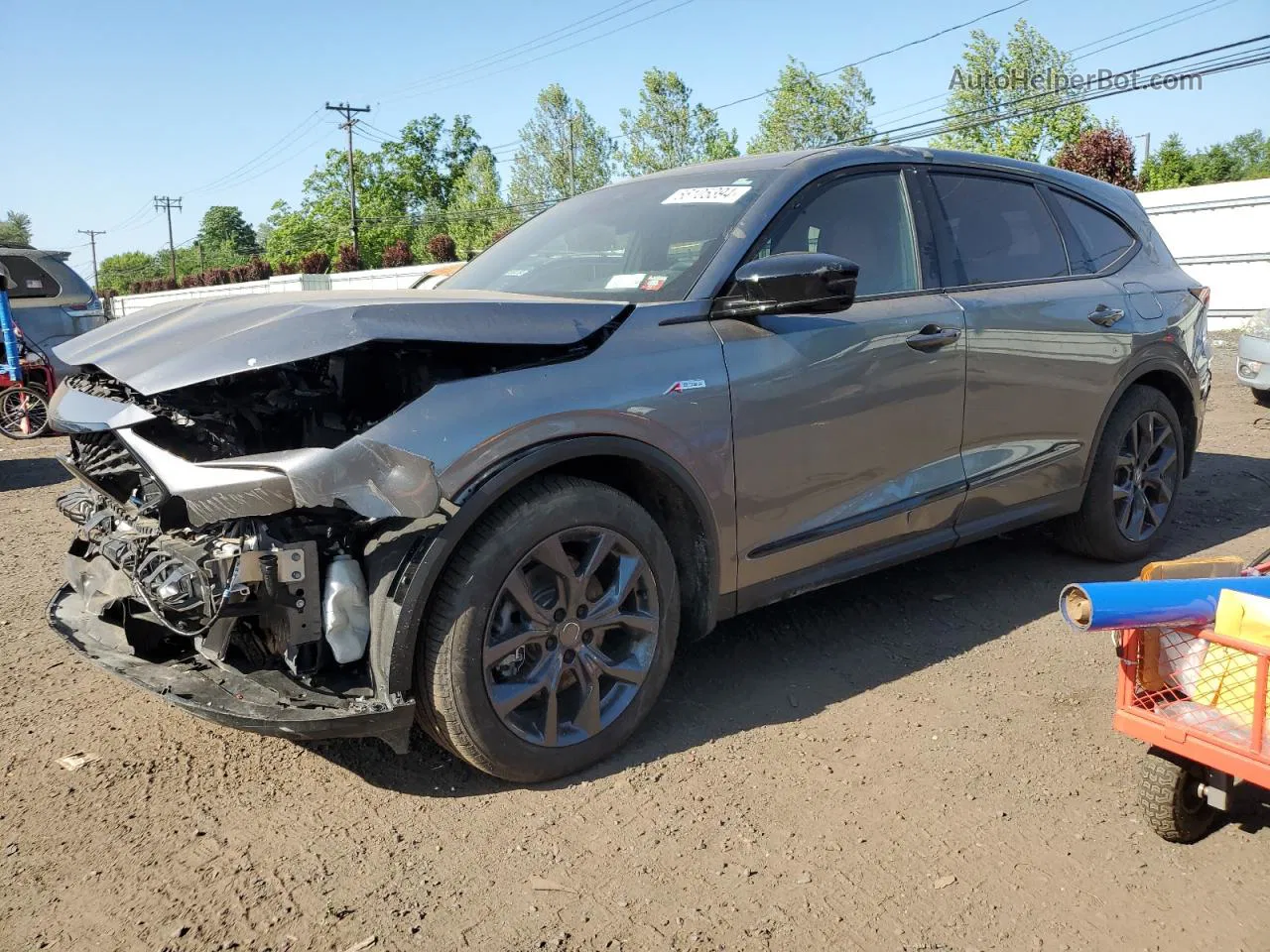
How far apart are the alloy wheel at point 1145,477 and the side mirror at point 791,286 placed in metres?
2.26

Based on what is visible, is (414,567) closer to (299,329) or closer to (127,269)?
(299,329)

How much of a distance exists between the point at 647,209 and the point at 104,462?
2073 millimetres

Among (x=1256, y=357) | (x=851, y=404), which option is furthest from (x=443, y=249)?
(x=851, y=404)

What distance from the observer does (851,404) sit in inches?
134

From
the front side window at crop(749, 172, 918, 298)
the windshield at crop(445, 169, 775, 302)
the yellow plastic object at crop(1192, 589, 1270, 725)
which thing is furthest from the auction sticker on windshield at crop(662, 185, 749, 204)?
the yellow plastic object at crop(1192, 589, 1270, 725)

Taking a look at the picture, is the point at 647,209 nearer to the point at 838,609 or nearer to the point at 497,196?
the point at 838,609

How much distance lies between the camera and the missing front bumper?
97.3 inches

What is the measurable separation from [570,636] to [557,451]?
538mm

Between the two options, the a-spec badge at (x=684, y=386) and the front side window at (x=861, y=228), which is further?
the front side window at (x=861, y=228)

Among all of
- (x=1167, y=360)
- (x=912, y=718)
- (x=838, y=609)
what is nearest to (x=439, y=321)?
(x=912, y=718)

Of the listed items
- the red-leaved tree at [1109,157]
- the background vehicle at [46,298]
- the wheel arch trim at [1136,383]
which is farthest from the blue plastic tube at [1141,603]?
the red-leaved tree at [1109,157]

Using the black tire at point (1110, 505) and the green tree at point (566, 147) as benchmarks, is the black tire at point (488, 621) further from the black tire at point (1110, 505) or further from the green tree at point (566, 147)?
the green tree at point (566, 147)

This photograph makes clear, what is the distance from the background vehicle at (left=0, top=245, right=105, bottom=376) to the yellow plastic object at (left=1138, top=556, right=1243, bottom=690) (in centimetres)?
1023

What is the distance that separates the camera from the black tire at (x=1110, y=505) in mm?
4574
